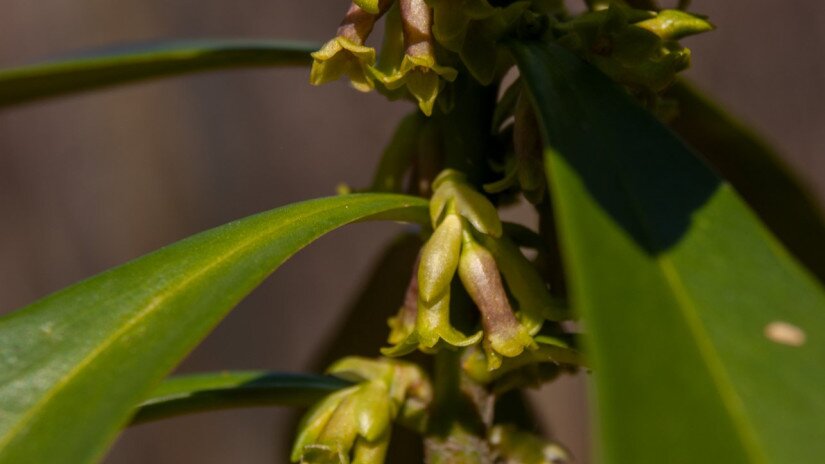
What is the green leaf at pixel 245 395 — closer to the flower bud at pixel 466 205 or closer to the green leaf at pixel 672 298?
the flower bud at pixel 466 205

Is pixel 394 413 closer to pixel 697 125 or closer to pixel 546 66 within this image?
pixel 546 66

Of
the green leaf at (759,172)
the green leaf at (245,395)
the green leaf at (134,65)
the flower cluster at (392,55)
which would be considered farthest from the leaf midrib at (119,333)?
the green leaf at (759,172)

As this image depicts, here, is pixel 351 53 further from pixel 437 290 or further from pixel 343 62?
pixel 437 290

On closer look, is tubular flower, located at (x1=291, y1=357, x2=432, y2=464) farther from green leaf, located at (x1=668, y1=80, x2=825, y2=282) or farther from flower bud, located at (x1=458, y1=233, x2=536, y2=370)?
green leaf, located at (x1=668, y1=80, x2=825, y2=282)

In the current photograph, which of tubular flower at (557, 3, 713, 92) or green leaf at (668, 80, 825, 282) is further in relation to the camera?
green leaf at (668, 80, 825, 282)

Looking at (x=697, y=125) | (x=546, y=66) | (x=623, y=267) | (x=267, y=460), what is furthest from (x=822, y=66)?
(x=623, y=267)

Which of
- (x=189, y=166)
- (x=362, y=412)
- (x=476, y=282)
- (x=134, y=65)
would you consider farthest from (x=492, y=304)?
(x=189, y=166)

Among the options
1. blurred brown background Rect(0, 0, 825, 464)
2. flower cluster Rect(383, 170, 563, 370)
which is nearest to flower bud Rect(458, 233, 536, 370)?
flower cluster Rect(383, 170, 563, 370)
